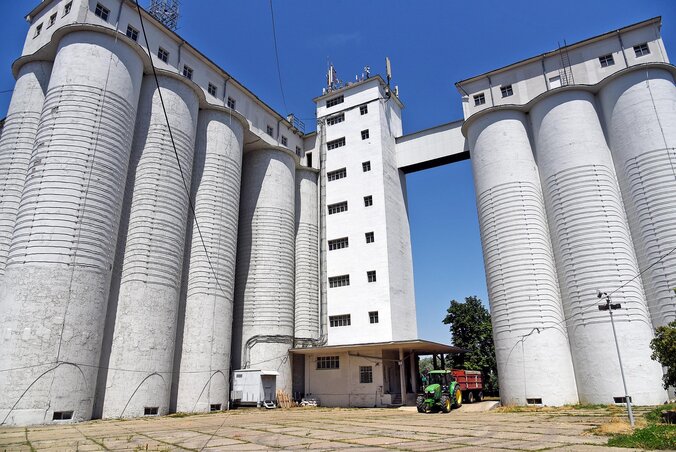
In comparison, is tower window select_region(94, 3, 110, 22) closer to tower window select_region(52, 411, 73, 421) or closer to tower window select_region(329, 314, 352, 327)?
tower window select_region(52, 411, 73, 421)

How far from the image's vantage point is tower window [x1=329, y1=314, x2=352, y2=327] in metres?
36.3

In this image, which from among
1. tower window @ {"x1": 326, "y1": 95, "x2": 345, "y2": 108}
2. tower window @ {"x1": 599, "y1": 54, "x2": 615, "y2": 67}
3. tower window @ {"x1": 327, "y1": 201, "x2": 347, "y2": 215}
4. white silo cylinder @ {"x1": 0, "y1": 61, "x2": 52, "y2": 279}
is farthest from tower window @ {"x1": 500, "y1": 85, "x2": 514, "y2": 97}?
white silo cylinder @ {"x1": 0, "y1": 61, "x2": 52, "y2": 279}

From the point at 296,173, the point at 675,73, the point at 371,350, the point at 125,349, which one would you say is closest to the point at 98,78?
the point at 125,349

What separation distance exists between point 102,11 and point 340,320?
2710 centimetres

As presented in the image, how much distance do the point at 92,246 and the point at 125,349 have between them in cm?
572

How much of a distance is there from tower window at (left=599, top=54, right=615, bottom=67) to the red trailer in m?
24.5

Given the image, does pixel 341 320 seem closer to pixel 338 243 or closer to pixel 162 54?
pixel 338 243

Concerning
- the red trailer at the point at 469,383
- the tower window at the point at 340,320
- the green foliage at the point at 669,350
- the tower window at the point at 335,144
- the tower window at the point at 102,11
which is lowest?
the red trailer at the point at 469,383

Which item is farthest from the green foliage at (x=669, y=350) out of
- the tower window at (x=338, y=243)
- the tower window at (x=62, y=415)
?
the tower window at (x=338, y=243)

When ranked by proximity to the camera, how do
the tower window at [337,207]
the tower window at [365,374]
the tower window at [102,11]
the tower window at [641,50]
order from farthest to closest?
the tower window at [337,207], the tower window at [365,374], the tower window at [641,50], the tower window at [102,11]

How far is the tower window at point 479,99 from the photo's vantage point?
1479 inches

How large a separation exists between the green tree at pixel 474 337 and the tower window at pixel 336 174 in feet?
66.5

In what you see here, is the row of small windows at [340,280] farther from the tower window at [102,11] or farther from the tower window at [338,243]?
the tower window at [102,11]

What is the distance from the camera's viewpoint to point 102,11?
27719mm
